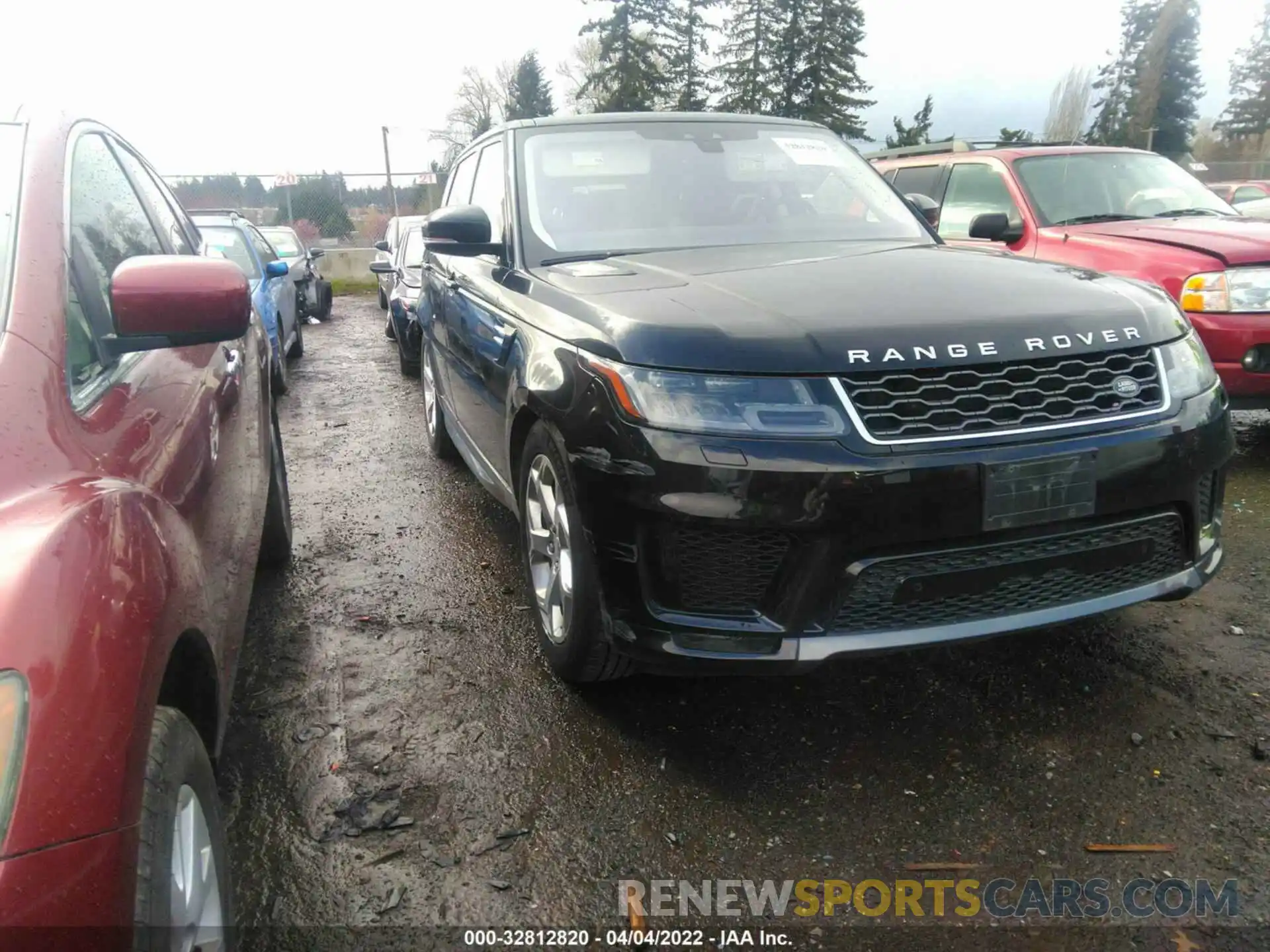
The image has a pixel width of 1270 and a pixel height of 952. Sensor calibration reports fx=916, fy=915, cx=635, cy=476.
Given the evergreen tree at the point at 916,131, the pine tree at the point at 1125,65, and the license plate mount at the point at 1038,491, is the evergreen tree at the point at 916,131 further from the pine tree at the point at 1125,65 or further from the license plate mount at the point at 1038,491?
the license plate mount at the point at 1038,491

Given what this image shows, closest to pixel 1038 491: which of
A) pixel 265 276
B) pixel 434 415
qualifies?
pixel 434 415

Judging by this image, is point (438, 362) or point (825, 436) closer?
point (825, 436)

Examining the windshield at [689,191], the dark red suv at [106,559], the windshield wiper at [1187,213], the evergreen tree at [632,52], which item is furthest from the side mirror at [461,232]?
the evergreen tree at [632,52]

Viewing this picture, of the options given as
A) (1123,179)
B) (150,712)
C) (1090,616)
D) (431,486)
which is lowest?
(431,486)

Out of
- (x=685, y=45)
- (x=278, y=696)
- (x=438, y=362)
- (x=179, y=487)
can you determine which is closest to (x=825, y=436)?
(x=179, y=487)

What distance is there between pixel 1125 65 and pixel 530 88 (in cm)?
3302

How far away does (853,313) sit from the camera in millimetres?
2312

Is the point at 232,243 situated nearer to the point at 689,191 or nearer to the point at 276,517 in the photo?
the point at 276,517

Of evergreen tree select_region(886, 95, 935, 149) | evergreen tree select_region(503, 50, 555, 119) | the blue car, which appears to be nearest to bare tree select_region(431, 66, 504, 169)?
evergreen tree select_region(503, 50, 555, 119)

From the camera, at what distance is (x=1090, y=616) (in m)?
2.39

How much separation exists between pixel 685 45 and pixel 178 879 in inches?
1589

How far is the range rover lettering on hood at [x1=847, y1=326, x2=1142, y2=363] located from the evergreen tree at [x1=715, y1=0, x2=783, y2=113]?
1486 inches

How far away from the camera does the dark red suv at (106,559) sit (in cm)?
108

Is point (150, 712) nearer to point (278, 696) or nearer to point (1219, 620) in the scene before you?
point (278, 696)
